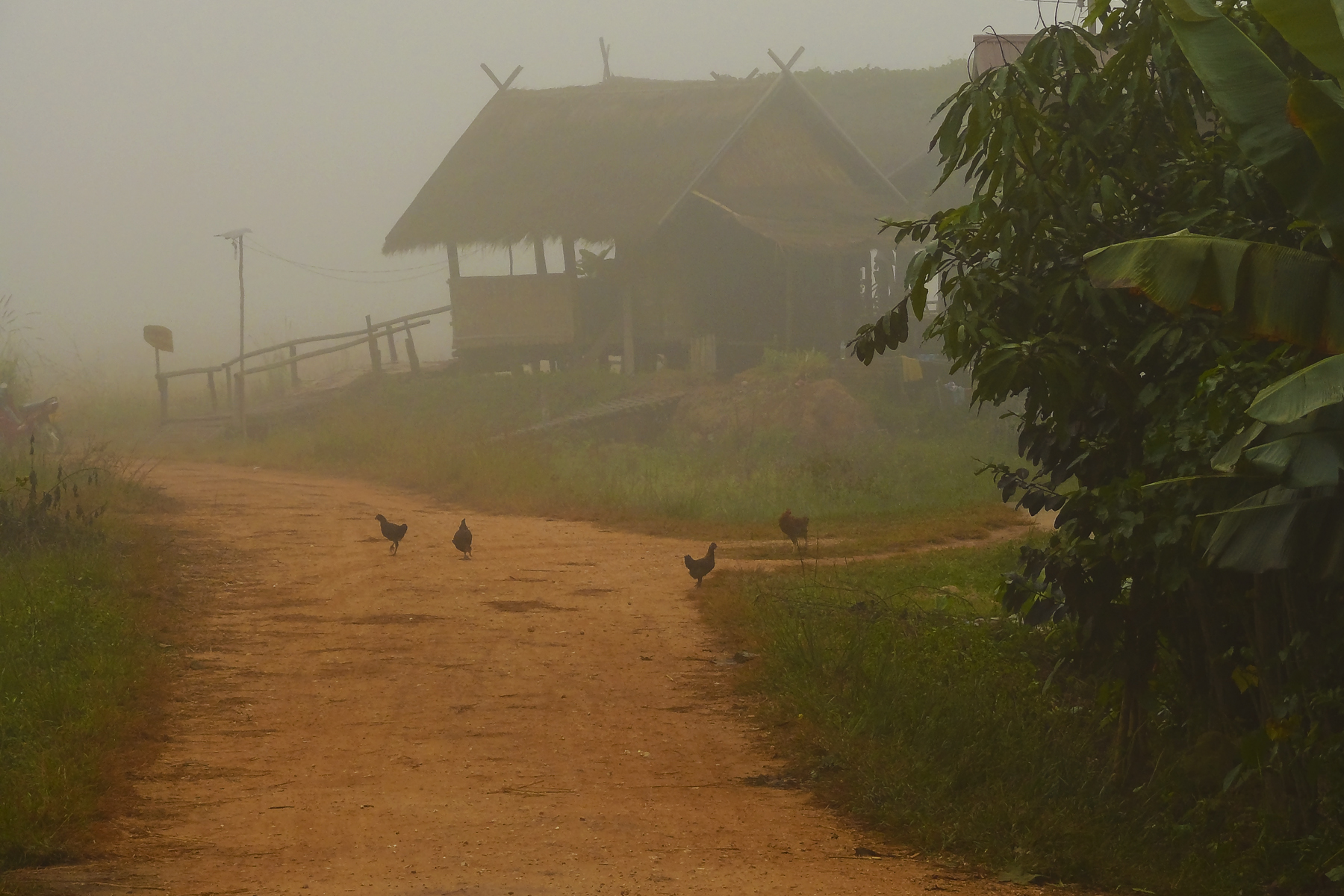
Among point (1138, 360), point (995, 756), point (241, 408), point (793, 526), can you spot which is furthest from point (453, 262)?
point (1138, 360)

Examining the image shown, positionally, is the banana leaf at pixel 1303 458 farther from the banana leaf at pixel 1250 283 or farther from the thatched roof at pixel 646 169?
the thatched roof at pixel 646 169

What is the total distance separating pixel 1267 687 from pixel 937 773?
1558 millimetres

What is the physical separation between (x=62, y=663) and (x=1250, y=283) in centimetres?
683

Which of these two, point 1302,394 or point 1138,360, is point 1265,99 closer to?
point 1138,360

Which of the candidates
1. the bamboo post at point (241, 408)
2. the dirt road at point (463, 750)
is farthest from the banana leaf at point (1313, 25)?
the bamboo post at point (241, 408)

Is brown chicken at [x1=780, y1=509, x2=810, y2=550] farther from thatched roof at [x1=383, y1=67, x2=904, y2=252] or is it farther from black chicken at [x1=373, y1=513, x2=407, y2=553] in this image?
→ thatched roof at [x1=383, y1=67, x2=904, y2=252]

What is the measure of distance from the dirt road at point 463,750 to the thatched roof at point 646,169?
46.2 feet

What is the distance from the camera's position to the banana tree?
427 cm

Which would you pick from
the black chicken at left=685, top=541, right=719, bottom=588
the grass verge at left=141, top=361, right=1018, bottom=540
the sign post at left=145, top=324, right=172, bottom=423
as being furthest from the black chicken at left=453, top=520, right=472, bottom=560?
the sign post at left=145, top=324, right=172, bottom=423

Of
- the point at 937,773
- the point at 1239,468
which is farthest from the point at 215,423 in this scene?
the point at 1239,468

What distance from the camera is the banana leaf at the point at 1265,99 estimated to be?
4.54 metres

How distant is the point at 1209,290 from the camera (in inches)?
185

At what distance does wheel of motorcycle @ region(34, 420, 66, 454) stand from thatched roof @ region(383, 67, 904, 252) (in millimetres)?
8337

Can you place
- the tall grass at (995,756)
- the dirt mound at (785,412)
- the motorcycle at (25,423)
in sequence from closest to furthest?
the tall grass at (995,756)
the motorcycle at (25,423)
the dirt mound at (785,412)
